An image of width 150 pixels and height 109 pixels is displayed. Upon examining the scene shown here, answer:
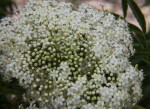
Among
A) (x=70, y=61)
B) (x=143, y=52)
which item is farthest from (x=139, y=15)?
(x=70, y=61)

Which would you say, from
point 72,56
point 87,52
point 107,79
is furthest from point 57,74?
point 107,79

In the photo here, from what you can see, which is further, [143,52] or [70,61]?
[143,52]

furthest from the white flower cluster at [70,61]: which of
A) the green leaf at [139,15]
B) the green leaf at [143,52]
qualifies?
the green leaf at [139,15]

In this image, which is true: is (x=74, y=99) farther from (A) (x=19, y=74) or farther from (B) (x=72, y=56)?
(A) (x=19, y=74)

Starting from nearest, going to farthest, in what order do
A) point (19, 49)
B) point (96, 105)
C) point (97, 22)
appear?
point (96, 105)
point (19, 49)
point (97, 22)

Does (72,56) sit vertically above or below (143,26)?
below

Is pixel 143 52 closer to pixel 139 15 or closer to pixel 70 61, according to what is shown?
pixel 139 15

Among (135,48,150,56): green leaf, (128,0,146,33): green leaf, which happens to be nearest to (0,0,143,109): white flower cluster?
(135,48,150,56): green leaf

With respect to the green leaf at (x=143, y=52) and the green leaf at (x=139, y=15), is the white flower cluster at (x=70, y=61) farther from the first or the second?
the green leaf at (x=139, y=15)
